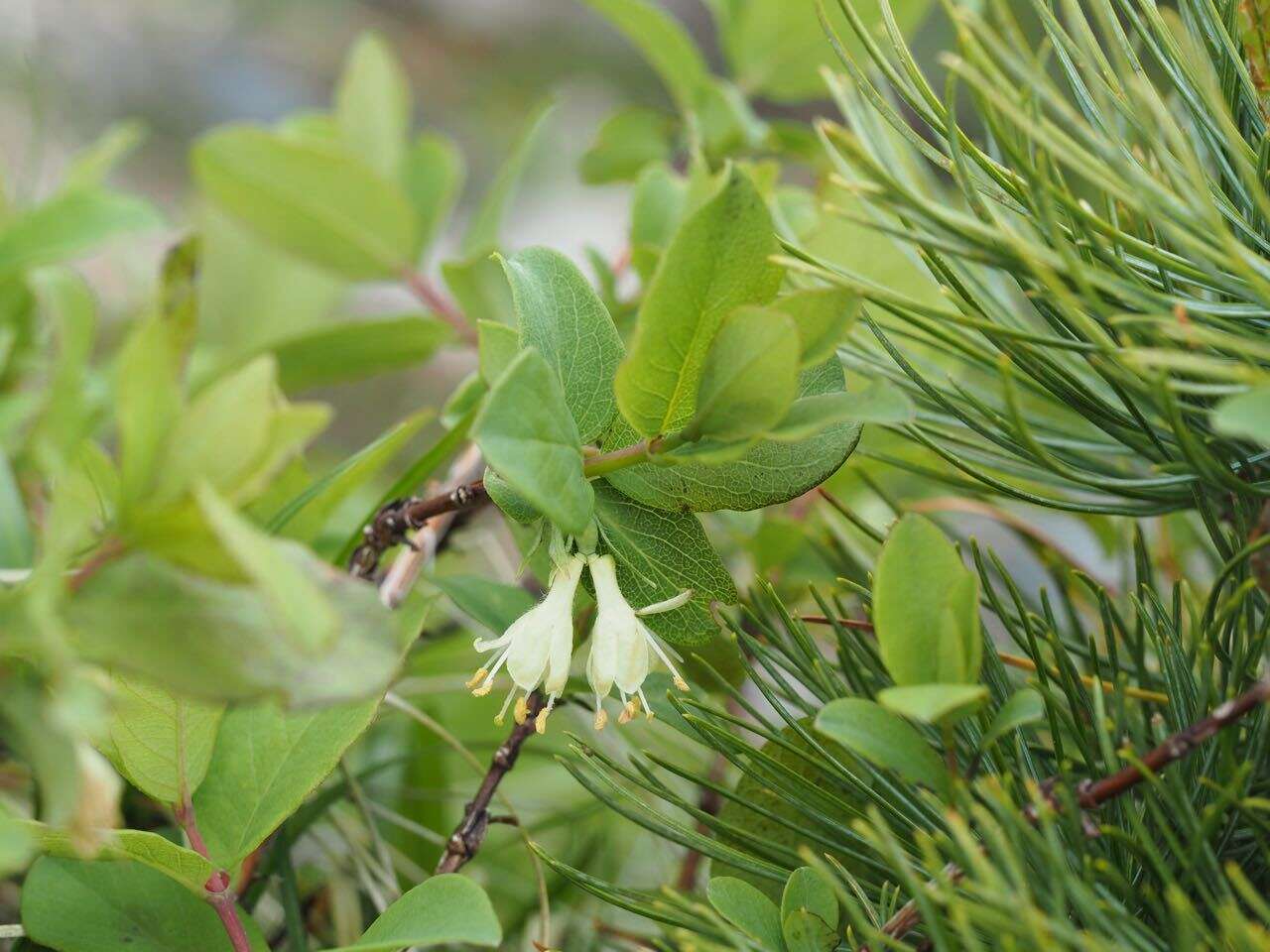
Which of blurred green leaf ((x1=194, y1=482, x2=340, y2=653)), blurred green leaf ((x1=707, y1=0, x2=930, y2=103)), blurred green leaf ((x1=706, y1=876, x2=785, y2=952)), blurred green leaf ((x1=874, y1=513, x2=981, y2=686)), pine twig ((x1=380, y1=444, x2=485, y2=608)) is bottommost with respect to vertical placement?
blurred green leaf ((x1=706, y1=876, x2=785, y2=952))

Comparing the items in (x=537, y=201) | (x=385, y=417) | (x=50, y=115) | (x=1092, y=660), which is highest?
(x=537, y=201)

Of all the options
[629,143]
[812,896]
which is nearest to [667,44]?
[629,143]

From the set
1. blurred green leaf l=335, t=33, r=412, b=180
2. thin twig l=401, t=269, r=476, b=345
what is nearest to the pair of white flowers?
thin twig l=401, t=269, r=476, b=345

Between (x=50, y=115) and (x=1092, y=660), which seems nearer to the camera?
(x=1092, y=660)

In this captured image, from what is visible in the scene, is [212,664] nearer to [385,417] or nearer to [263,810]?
[263,810]

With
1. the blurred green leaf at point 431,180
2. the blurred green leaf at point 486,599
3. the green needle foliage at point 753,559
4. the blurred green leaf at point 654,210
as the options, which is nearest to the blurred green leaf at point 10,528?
the green needle foliage at point 753,559

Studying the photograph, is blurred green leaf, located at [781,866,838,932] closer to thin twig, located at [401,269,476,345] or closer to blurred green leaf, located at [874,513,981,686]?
blurred green leaf, located at [874,513,981,686]

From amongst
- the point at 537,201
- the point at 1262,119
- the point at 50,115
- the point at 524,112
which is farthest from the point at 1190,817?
the point at 524,112
